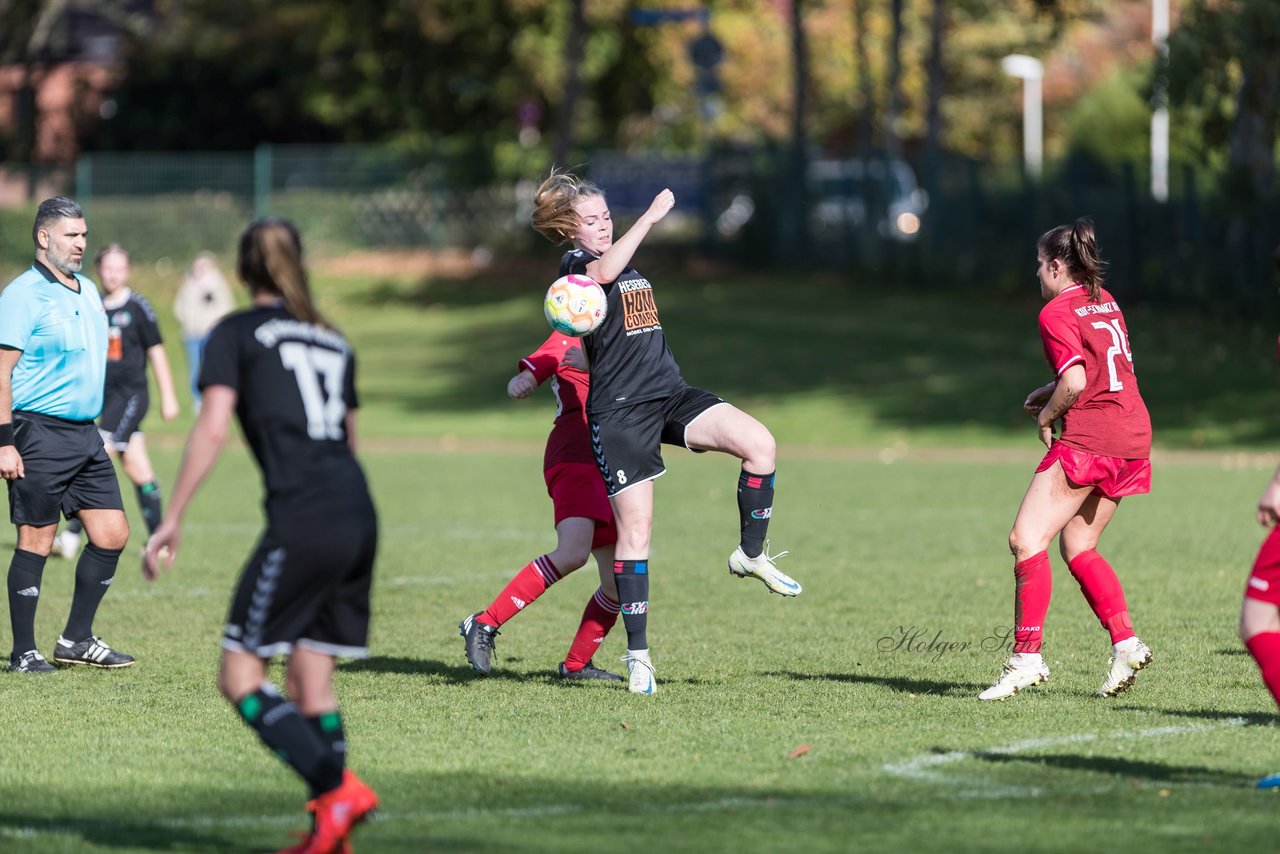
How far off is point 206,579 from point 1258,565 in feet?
27.1

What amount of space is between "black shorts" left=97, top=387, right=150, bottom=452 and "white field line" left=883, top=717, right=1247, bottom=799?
782 cm

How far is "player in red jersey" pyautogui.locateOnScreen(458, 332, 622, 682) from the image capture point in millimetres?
8562

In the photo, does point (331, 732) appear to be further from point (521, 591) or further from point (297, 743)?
point (521, 591)

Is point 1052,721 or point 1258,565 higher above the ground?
point 1258,565

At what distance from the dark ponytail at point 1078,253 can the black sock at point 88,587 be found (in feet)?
15.8

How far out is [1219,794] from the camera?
6.24 meters

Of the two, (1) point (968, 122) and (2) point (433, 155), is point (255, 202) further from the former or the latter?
(1) point (968, 122)

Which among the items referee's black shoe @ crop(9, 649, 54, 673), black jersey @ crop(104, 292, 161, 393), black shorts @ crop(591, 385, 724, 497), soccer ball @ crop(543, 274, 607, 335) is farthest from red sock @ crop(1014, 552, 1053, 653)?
black jersey @ crop(104, 292, 161, 393)

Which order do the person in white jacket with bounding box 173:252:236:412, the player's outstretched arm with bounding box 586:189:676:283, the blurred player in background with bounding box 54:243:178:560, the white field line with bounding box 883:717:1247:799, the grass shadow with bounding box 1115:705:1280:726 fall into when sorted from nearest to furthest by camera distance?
the white field line with bounding box 883:717:1247:799 → the grass shadow with bounding box 1115:705:1280:726 → the player's outstretched arm with bounding box 586:189:676:283 → the blurred player in background with bounding box 54:243:178:560 → the person in white jacket with bounding box 173:252:236:412

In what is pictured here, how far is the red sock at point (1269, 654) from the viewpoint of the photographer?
6.00 metres

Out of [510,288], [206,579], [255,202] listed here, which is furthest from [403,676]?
[255,202]

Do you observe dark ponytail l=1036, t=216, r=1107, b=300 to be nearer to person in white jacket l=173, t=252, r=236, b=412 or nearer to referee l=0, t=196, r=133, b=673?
referee l=0, t=196, r=133, b=673

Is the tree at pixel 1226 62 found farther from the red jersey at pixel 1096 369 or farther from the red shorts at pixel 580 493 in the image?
the red shorts at pixel 580 493

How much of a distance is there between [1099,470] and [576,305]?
238 centimetres
